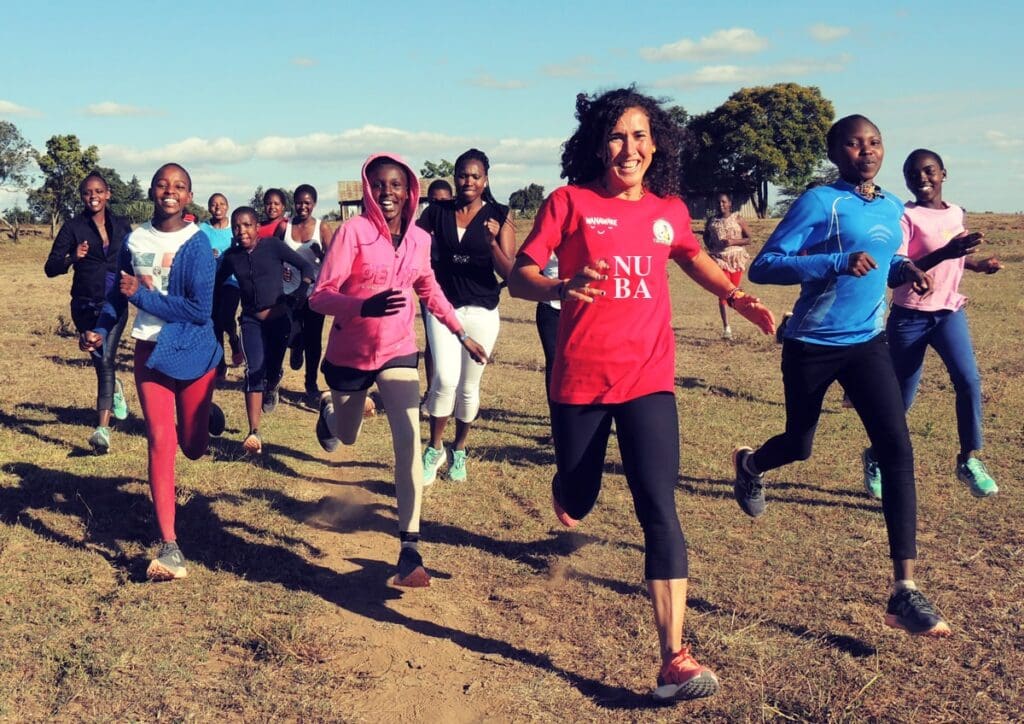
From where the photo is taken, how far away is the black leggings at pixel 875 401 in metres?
5.02

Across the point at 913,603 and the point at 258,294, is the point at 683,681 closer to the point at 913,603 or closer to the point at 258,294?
the point at 913,603

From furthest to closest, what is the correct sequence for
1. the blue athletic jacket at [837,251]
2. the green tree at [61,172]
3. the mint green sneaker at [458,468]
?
the green tree at [61,172], the mint green sneaker at [458,468], the blue athletic jacket at [837,251]

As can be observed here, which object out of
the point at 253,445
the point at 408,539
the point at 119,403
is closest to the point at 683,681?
the point at 408,539

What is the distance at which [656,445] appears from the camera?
4371mm

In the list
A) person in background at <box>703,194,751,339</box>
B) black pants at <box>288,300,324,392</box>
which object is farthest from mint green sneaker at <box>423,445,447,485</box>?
person in background at <box>703,194,751,339</box>

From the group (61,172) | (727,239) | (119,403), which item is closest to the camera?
(119,403)

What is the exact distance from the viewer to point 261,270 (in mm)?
9211

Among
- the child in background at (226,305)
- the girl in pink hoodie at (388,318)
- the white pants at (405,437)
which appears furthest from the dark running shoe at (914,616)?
the child in background at (226,305)

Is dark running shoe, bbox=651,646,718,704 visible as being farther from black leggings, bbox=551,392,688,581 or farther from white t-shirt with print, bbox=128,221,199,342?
white t-shirt with print, bbox=128,221,199,342

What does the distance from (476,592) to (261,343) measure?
4262 millimetres

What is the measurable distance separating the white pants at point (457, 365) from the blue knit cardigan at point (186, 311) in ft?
6.06

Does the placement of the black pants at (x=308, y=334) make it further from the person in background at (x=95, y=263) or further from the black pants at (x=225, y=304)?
the person in background at (x=95, y=263)

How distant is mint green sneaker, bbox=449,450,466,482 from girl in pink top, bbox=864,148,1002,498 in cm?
298

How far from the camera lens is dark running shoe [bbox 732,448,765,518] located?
6.32 m
